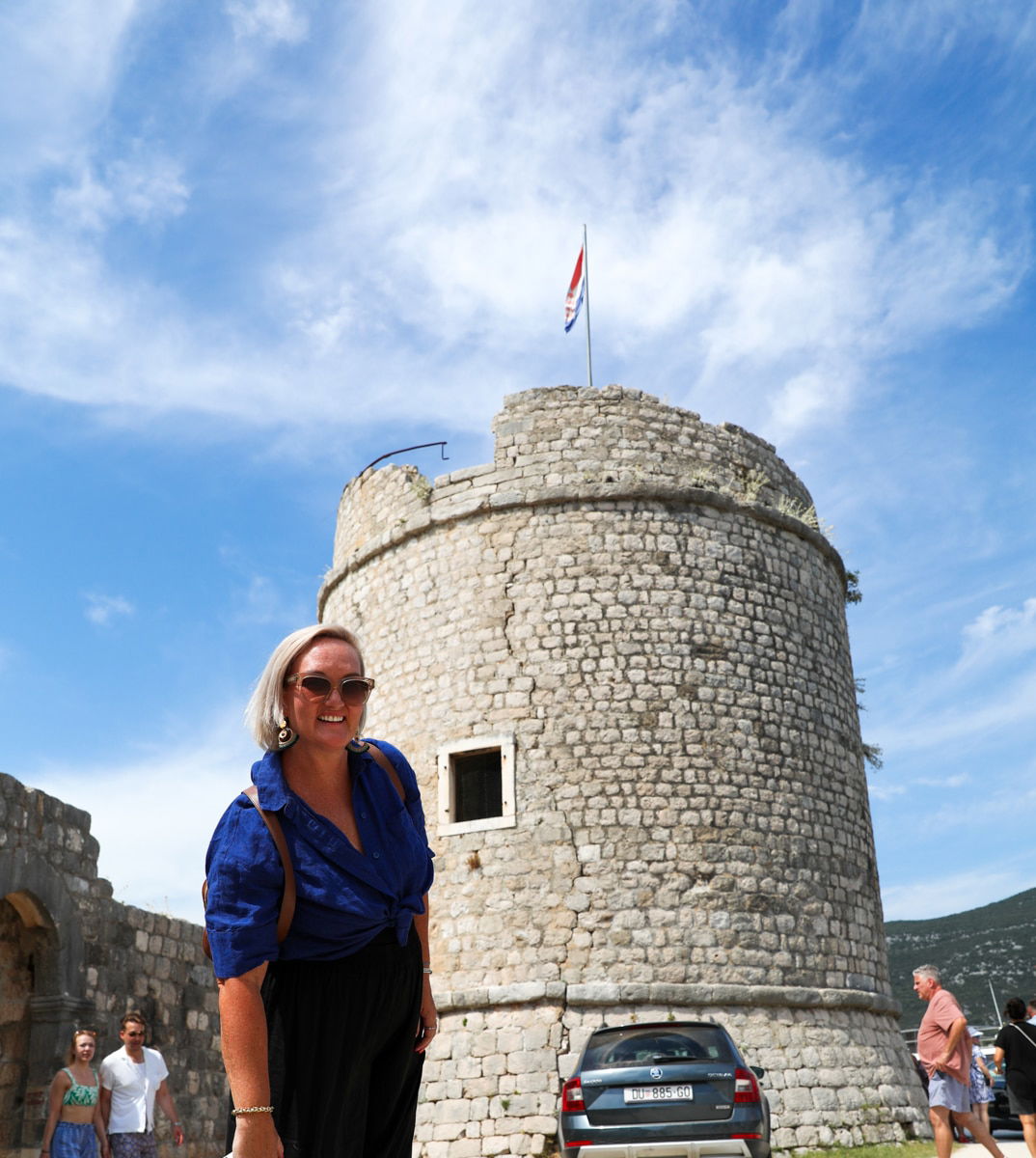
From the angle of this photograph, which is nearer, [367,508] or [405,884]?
[405,884]

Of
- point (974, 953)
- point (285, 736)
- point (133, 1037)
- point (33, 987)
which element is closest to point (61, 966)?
point (33, 987)

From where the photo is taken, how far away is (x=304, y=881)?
2.38 meters

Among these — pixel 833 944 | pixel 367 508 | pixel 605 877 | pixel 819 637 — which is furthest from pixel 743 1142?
pixel 367 508

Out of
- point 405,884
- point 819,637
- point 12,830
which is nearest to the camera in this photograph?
point 405,884

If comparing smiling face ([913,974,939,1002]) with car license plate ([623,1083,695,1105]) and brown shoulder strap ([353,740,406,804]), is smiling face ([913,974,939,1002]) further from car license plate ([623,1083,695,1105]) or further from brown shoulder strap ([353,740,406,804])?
brown shoulder strap ([353,740,406,804])

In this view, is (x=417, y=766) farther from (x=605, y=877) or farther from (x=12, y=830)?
(x=12, y=830)

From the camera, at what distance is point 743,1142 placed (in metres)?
7.61

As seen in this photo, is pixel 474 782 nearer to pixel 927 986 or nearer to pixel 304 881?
pixel 927 986

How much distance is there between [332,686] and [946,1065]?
291 inches

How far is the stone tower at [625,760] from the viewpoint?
11.2 m

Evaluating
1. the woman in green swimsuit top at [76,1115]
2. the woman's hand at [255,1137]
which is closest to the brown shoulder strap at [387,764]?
the woman's hand at [255,1137]

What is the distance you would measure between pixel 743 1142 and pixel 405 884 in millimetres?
6105

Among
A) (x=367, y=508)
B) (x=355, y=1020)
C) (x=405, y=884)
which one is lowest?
(x=355, y=1020)

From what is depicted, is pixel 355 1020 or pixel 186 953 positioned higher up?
pixel 186 953
